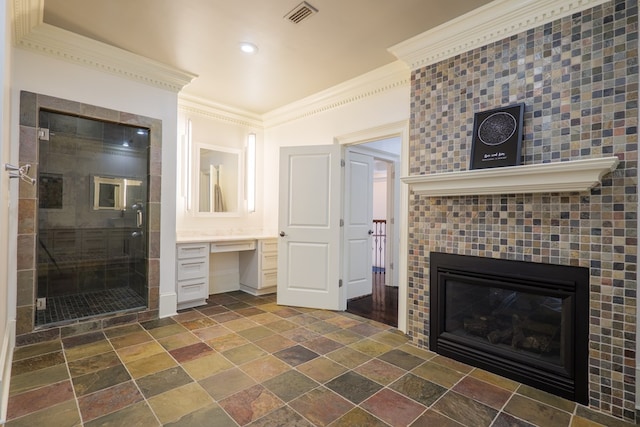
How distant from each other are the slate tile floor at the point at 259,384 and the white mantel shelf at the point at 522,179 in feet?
4.38

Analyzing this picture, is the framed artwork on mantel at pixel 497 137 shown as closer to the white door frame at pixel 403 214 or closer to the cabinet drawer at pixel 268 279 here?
the white door frame at pixel 403 214

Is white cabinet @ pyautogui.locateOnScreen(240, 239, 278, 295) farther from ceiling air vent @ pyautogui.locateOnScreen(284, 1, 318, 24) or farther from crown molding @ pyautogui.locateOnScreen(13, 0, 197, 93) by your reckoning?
ceiling air vent @ pyautogui.locateOnScreen(284, 1, 318, 24)

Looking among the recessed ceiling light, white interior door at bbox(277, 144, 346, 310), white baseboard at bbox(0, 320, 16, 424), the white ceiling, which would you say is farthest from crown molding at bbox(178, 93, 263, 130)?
white baseboard at bbox(0, 320, 16, 424)

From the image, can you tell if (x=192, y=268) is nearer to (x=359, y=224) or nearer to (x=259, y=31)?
(x=359, y=224)

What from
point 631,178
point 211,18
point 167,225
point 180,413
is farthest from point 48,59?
point 631,178

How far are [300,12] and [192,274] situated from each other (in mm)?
2945

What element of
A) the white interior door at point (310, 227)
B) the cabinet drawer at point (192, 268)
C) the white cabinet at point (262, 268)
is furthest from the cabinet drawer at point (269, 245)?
the cabinet drawer at point (192, 268)

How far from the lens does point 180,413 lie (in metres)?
1.81

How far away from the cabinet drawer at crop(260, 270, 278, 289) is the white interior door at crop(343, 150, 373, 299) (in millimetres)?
1041

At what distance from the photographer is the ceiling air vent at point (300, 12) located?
7.63 feet

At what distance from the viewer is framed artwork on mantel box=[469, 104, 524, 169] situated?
222 centimetres

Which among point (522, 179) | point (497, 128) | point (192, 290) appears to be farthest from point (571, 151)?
point (192, 290)

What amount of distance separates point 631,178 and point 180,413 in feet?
9.62

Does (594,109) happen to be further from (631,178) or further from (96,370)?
(96,370)
